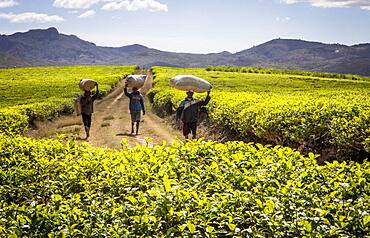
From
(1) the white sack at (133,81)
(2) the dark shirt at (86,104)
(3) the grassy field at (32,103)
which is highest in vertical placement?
(1) the white sack at (133,81)

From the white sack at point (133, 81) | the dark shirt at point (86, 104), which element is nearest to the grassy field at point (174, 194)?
the dark shirt at point (86, 104)

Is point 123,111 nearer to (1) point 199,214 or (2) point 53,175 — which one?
(2) point 53,175

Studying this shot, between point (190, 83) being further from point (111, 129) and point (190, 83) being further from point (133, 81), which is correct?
point (111, 129)

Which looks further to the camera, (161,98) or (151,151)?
(161,98)

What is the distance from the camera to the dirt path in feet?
60.5

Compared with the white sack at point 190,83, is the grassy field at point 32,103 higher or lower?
lower

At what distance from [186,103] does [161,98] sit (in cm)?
1392

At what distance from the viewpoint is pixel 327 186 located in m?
5.56

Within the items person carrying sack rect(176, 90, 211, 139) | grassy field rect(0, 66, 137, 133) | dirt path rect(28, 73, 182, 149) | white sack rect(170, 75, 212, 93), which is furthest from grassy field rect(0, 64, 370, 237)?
dirt path rect(28, 73, 182, 149)

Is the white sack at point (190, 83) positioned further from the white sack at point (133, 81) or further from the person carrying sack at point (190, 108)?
the white sack at point (133, 81)

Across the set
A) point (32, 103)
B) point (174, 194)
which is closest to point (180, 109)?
point (174, 194)

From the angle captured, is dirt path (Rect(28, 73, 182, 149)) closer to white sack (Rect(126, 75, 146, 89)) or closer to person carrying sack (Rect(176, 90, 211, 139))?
person carrying sack (Rect(176, 90, 211, 139))

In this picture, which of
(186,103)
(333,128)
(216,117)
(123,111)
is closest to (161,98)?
(123,111)

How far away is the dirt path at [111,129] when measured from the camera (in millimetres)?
18436
